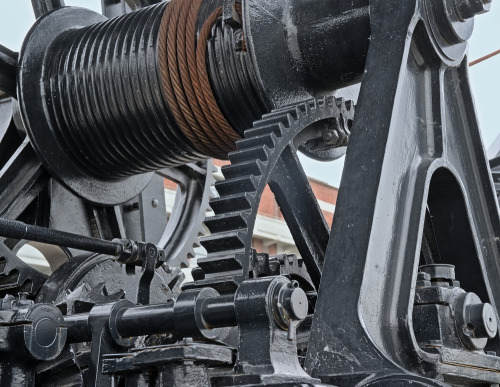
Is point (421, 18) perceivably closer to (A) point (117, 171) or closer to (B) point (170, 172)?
(A) point (117, 171)

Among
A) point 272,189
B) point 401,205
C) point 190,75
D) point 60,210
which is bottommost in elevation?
point 401,205

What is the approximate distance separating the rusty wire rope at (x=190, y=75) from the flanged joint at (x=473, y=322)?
3.33 feet

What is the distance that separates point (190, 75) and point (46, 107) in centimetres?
69

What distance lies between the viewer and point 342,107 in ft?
8.04

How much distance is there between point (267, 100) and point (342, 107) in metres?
0.22

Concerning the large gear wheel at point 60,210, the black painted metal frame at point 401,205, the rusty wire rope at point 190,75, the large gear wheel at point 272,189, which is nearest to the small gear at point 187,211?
the large gear wheel at point 60,210

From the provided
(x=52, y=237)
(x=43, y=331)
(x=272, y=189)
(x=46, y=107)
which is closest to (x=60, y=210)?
(x=46, y=107)

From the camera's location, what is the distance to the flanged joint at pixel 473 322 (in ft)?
6.24

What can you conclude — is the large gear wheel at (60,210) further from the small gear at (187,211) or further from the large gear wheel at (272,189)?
the large gear wheel at (272,189)

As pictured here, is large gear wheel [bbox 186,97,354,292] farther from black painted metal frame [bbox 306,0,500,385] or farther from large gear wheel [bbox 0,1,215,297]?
large gear wheel [bbox 0,1,215,297]

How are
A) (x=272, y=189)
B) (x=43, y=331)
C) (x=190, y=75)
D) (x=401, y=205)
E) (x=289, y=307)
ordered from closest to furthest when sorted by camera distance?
1. (x=289, y=307)
2. (x=43, y=331)
3. (x=401, y=205)
4. (x=272, y=189)
5. (x=190, y=75)

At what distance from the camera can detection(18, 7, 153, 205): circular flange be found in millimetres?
3020

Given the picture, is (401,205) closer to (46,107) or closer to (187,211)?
(46,107)

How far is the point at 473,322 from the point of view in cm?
192
